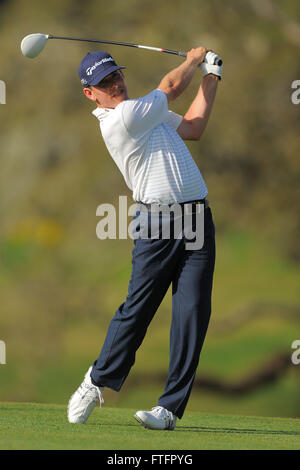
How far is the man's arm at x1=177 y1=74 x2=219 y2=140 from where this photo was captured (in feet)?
9.86

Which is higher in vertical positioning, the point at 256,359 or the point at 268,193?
the point at 268,193

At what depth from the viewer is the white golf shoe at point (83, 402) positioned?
2949 mm

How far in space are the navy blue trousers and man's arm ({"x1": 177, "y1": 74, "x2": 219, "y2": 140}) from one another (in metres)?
0.29

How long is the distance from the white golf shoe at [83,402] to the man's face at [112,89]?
3.33 ft

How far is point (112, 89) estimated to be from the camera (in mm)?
2957

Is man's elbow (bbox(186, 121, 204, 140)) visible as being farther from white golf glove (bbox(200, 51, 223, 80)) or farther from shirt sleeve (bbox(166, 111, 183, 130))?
white golf glove (bbox(200, 51, 223, 80))

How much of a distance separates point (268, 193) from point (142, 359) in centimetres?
327

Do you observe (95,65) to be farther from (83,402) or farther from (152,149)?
(83,402)

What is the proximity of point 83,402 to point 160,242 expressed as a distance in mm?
626

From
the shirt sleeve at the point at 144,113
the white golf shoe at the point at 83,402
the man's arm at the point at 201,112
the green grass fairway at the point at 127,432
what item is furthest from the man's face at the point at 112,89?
the green grass fairway at the point at 127,432

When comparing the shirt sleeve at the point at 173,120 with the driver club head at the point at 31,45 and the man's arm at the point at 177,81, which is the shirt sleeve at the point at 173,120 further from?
the driver club head at the point at 31,45

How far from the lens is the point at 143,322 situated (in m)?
2.96

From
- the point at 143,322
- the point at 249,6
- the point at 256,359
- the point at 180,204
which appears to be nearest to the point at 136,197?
the point at 180,204

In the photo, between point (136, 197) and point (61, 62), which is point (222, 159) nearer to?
point (61, 62)
